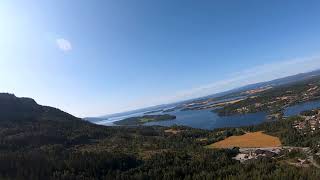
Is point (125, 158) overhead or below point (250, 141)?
overhead

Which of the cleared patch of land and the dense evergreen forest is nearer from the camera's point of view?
the dense evergreen forest

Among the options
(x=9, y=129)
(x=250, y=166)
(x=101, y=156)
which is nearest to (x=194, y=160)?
(x=250, y=166)

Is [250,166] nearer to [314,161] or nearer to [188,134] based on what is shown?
[314,161]

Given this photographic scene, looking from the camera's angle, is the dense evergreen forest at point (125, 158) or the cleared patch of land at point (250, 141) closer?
the dense evergreen forest at point (125, 158)

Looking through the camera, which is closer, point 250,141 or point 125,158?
point 125,158
